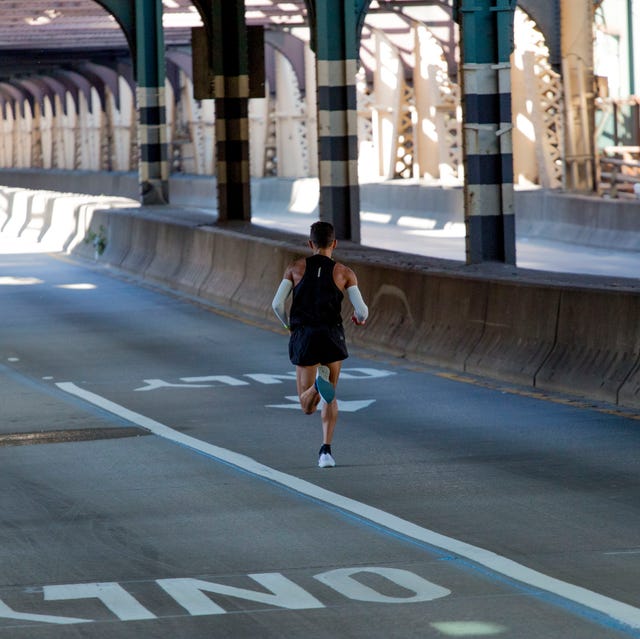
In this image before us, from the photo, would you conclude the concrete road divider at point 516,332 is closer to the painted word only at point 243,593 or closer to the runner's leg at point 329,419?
the runner's leg at point 329,419

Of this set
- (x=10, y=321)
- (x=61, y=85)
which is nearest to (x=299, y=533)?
(x=10, y=321)

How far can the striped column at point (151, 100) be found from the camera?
38.6m

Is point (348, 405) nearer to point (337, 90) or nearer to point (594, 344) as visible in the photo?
point (594, 344)

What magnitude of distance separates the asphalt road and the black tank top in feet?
3.34

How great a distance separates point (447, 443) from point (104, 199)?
2937 cm

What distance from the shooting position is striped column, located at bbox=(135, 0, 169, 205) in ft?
127

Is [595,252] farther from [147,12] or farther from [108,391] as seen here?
[108,391]

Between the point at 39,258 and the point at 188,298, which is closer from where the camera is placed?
the point at 188,298

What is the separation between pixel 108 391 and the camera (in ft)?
55.8

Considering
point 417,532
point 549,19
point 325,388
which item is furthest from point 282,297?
point 549,19

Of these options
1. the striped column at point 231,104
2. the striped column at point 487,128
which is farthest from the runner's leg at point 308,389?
the striped column at point 231,104

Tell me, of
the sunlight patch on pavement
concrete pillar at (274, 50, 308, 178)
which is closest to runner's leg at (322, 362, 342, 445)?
the sunlight patch on pavement

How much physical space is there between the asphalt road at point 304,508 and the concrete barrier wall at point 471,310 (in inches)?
16.2

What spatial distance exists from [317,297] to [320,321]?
0.56 feet
